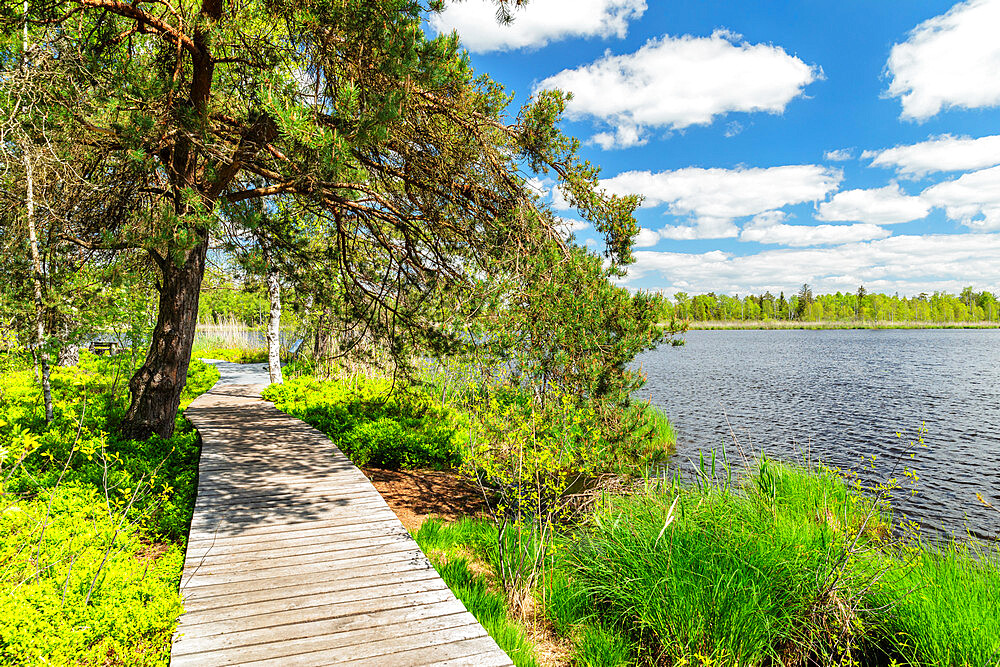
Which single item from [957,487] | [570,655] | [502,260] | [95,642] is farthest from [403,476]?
[957,487]

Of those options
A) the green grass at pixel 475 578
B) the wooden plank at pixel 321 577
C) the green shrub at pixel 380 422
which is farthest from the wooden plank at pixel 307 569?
the green shrub at pixel 380 422

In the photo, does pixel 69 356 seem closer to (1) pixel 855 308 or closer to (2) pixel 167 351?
(2) pixel 167 351

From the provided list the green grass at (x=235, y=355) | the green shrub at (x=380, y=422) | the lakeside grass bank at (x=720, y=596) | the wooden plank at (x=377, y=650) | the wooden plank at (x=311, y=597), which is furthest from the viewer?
the green grass at (x=235, y=355)

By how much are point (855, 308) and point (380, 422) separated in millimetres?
105217

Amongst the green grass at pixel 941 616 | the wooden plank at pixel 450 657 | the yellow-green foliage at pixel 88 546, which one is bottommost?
the green grass at pixel 941 616

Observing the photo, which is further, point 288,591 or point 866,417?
point 866,417

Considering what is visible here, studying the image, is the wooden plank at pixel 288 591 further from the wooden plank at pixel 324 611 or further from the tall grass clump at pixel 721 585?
the tall grass clump at pixel 721 585

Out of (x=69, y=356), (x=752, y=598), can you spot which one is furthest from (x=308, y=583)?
(x=69, y=356)

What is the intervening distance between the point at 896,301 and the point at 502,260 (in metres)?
112

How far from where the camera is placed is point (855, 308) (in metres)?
91.1

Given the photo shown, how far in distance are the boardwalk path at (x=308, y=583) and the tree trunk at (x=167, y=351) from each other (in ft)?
3.45

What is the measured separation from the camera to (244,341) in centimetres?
2531

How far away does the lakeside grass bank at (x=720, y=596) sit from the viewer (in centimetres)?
349

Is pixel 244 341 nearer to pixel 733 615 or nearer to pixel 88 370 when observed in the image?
pixel 88 370
